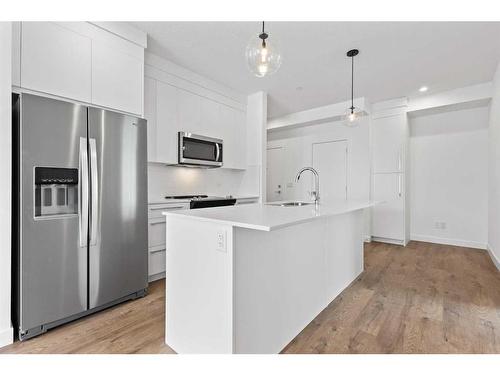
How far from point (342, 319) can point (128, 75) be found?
2.95 m

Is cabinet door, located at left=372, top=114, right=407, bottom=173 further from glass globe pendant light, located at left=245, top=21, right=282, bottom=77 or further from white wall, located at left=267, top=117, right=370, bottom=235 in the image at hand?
glass globe pendant light, located at left=245, top=21, right=282, bottom=77

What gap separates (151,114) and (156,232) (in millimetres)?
1450

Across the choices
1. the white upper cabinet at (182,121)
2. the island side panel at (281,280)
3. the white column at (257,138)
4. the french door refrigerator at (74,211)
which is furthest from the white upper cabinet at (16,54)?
the white column at (257,138)

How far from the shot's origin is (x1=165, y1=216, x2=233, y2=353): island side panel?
129 centimetres

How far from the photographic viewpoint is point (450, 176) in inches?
174

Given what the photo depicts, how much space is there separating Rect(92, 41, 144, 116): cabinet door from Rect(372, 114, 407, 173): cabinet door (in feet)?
13.4

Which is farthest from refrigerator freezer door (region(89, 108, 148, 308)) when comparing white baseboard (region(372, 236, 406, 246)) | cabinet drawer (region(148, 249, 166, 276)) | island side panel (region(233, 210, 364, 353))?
white baseboard (region(372, 236, 406, 246))

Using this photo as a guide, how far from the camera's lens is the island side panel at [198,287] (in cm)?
129

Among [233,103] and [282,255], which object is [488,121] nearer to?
[233,103]

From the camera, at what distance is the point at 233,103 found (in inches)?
164

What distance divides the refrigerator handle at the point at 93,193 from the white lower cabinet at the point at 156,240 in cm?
70

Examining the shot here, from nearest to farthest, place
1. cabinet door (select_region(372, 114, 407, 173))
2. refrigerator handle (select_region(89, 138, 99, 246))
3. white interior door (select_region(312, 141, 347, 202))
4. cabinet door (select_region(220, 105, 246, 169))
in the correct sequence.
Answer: refrigerator handle (select_region(89, 138, 99, 246))
cabinet door (select_region(220, 105, 246, 169))
cabinet door (select_region(372, 114, 407, 173))
white interior door (select_region(312, 141, 347, 202))

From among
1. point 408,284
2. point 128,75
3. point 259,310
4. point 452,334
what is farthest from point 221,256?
point 408,284
